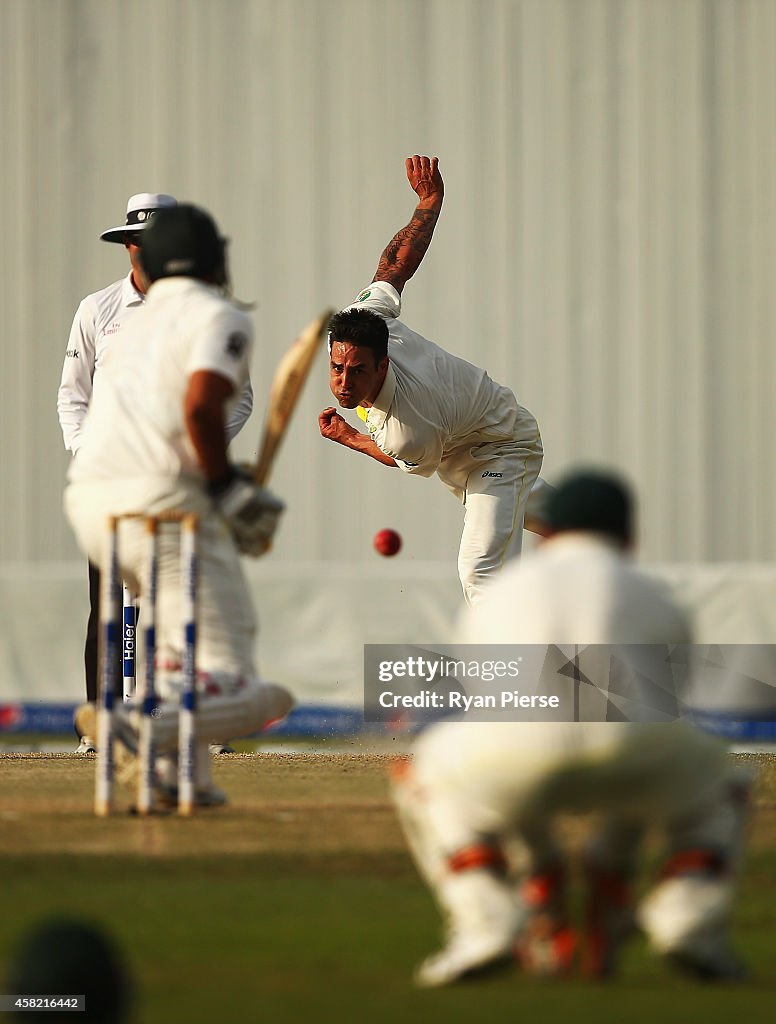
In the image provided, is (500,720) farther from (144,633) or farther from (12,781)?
(12,781)

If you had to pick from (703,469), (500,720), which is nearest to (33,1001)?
(500,720)

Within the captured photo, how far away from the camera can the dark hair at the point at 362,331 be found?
5.98 meters

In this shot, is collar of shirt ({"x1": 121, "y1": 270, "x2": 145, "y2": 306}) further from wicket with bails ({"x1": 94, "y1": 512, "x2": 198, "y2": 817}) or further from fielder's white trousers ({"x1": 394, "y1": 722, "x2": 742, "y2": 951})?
fielder's white trousers ({"x1": 394, "y1": 722, "x2": 742, "y2": 951})

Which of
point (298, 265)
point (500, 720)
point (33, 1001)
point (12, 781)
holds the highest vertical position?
point (298, 265)

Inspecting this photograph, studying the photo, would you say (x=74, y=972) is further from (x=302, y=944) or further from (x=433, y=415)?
(x=433, y=415)

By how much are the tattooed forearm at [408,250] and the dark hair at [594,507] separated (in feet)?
13.2

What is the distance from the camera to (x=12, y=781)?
17.5ft

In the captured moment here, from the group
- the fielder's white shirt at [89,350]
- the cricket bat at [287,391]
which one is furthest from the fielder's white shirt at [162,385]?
the fielder's white shirt at [89,350]

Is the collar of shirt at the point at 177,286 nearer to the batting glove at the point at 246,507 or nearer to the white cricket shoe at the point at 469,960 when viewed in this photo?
the batting glove at the point at 246,507

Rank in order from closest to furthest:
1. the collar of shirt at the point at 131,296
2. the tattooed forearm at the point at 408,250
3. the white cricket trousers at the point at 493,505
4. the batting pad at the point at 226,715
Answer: the batting pad at the point at 226,715 → the collar of shirt at the point at 131,296 → the white cricket trousers at the point at 493,505 → the tattooed forearm at the point at 408,250

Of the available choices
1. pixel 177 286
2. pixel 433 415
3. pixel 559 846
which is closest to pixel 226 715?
pixel 177 286

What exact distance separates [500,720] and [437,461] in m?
3.72

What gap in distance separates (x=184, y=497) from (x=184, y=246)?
620mm

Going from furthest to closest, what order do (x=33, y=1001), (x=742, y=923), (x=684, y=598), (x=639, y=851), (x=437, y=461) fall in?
(x=684, y=598) → (x=437, y=461) → (x=742, y=923) → (x=639, y=851) → (x=33, y=1001)
